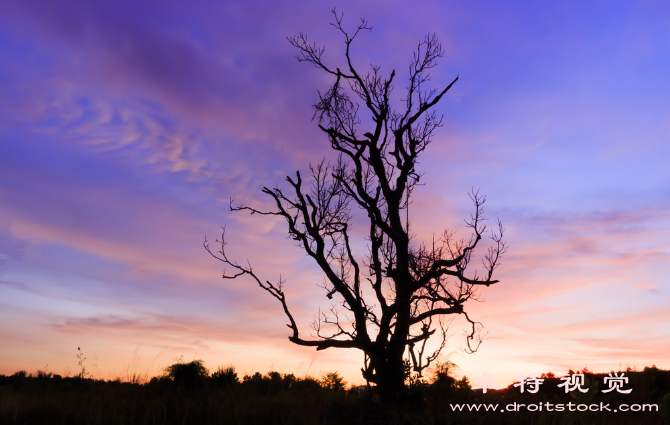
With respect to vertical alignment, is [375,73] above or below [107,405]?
above

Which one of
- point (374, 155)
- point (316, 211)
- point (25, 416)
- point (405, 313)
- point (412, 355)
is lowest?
point (25, 416)

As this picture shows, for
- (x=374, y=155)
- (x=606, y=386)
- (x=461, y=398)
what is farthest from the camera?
(x=606, y=386)

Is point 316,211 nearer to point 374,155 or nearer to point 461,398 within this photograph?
point 374,155

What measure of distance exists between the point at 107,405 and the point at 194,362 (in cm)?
749

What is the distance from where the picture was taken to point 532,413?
10.1 meters

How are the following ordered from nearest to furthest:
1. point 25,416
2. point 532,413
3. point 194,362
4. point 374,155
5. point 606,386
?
point 25,416
point 532,413
point 374,155
point 194,362
point 606,386

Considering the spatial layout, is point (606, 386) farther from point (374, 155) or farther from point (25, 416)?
point (25, 416)

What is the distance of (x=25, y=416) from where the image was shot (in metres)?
8.41

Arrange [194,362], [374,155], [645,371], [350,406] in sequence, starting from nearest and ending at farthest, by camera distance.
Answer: [350,406] → [374,155] → [194,362] → [645,371]

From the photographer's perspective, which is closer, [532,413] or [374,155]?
[532,413]

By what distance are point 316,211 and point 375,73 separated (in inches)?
175

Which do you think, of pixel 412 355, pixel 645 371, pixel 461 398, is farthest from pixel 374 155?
pixel 645 371

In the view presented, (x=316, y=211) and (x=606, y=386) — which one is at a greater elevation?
(x=316, y=211)

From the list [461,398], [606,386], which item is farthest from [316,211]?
[606,386]
